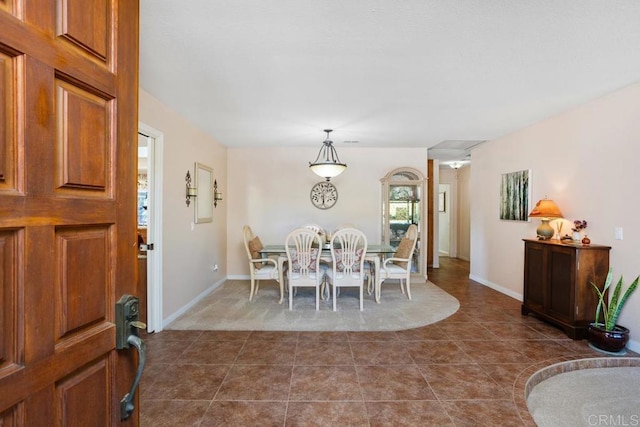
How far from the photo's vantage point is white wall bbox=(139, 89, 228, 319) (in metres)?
3.38

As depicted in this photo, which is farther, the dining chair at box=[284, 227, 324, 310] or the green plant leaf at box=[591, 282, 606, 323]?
the dining chair at box=[284, 227, 324, 310]

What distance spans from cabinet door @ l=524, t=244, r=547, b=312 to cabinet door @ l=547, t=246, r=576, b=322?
104 mm

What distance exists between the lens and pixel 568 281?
3.14 meters

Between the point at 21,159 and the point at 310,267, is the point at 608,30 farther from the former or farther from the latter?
the point at 310,267

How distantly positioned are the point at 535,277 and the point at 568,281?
0.49 m

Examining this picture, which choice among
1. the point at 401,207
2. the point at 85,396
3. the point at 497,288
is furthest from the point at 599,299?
the point at 85,396

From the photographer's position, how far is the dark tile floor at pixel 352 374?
1.98 meters

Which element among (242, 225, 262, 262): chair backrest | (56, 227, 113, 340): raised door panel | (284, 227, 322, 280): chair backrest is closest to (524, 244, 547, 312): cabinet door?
(284, 227, 322, 280): chair backrest

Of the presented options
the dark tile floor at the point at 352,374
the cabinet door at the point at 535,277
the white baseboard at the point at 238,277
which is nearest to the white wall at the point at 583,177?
the cabinet door at the point at 535,277

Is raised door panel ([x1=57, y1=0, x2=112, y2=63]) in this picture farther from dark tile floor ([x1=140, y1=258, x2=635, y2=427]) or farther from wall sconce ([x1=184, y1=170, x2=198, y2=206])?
wall sconce ([x1=184, y1=170, x2=198, y2=206])

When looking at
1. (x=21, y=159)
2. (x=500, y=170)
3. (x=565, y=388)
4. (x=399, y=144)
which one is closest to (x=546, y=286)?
(x=565, y=388)

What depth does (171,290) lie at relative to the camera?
11.7 ft

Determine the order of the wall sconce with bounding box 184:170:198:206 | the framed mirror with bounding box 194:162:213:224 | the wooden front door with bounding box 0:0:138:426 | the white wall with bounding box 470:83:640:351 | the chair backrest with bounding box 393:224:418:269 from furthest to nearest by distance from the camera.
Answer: the chair backrest with bounding box 393:224:418:269 < the framed mirror with bounding box 194:162:213:224 < the wall sconce with bounding box 184:170:198:206 < the white wall with bounding box 470:83:640:351 < the wooden front door with bounding box 0:0:138:426

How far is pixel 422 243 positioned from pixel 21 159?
18.0ft
